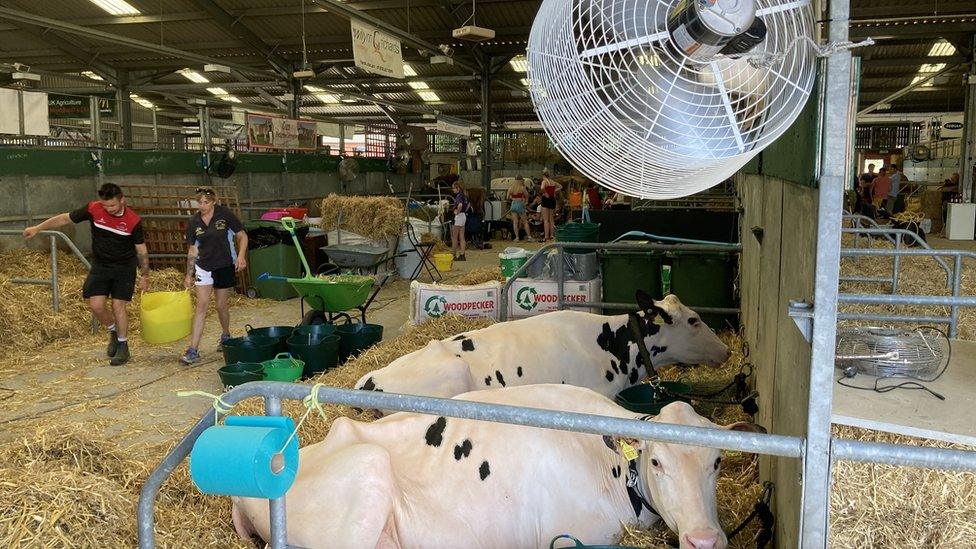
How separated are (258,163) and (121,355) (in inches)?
369

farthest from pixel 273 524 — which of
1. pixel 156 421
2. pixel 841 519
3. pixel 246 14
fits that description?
pixel 246 14

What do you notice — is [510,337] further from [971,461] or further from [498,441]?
[971,461]

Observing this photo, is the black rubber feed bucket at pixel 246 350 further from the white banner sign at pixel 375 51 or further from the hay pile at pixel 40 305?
the white banner sign at pixel 375 51

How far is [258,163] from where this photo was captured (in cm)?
1595

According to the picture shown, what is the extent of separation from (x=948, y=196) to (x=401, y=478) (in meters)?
21.6

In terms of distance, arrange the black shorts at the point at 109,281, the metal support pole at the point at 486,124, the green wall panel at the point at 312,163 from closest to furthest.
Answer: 1. the black shorts at the point at 109,281
2. the green wall panel at the point at 312,163
3. the metal support pole at the point at 486,124

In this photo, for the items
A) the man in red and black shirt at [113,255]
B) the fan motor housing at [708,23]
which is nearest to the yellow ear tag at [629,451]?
the fan motor housing at [708,23]

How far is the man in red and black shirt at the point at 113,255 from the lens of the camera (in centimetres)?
707

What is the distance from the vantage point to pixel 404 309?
9938mm

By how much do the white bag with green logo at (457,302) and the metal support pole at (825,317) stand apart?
5.20m

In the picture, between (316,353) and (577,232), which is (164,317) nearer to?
(316,353)

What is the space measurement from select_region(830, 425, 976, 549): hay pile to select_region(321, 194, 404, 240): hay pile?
9.95 meters

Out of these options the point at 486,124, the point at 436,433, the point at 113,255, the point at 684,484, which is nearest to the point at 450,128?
the point at 486,124

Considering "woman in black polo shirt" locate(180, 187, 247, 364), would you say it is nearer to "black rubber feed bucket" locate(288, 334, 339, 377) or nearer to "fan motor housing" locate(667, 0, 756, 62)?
"black rubber feed bucket" locate(288, 334, 339, 377)
